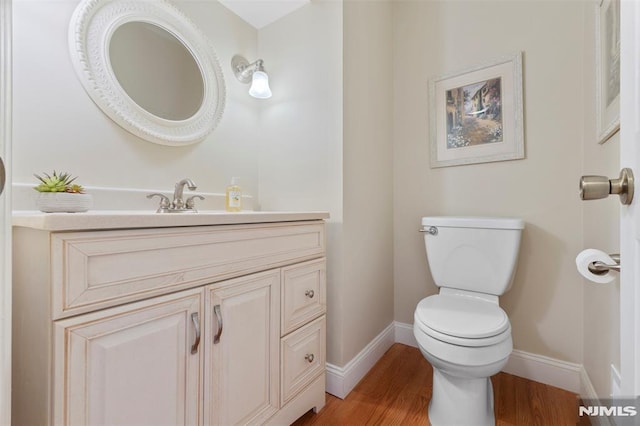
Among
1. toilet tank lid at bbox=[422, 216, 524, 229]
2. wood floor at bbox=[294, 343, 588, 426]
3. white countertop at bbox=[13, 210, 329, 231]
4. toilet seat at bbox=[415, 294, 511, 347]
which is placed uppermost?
white countertop at bbox=[13, 210, 329, 231]

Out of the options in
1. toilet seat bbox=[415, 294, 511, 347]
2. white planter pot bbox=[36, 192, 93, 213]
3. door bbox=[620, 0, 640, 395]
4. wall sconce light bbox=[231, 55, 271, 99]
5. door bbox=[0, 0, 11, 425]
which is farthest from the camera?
wall sconce light bbox=[231, 55, 271, 99]

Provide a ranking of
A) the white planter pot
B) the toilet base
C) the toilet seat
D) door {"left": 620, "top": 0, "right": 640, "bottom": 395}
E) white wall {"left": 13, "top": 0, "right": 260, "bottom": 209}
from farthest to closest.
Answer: the toilet base < the toilet seat < white wall {"left": 13, "top": 0, "right": 260, "bottom": 209} < the white planter pot < door {"left": 620, "top": 0, "right": 640, "bottom": 395}

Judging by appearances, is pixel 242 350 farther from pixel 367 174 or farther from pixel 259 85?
pixel 259 85

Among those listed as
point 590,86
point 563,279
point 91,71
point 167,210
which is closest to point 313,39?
point 91,71

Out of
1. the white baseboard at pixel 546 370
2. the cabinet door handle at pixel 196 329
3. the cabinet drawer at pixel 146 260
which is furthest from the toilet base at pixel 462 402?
the cabinet door handle at pixel 196 329

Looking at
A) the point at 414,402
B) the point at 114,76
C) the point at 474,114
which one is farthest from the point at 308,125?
the point at 414,402

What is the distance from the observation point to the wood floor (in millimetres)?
1219

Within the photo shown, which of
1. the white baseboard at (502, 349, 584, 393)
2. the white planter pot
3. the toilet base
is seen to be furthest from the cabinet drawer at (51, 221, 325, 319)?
the white baseboard at (502, 349, 584, 393)

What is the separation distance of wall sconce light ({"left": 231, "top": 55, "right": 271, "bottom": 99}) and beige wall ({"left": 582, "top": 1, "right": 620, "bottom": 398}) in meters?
1.49

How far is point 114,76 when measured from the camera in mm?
1091

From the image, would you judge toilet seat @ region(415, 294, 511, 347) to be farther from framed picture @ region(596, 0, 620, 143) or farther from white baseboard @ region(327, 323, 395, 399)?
framed picture @ region(596, 0, 620, 143)

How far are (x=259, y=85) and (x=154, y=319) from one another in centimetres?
126

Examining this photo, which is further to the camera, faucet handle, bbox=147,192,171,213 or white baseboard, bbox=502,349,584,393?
white baseboard, bbox=502,349,584,393

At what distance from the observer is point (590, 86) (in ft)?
4.14
